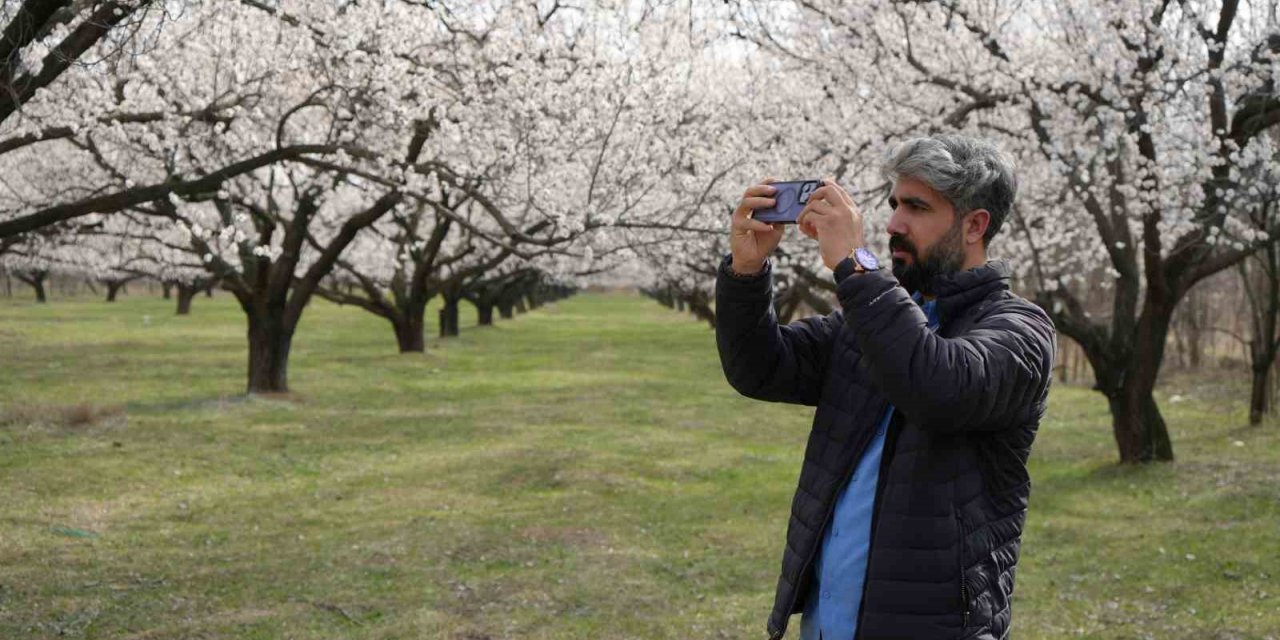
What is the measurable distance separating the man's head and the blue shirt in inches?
6.5

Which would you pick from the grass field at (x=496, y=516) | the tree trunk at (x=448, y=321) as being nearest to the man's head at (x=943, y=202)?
the grass field at (x=496, y=516)

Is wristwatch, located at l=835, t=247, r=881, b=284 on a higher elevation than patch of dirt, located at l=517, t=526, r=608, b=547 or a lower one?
higher

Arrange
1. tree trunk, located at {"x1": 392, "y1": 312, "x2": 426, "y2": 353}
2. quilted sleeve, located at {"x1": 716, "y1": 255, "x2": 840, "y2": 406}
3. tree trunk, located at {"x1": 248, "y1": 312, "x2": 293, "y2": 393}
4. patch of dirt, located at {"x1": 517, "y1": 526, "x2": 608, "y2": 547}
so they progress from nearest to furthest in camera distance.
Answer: quilted sleeve, located at {"x1": 716, "y1": 255, "x2": 840, "y2": 406} < patch of dirt, located at {"x1": 517, "y1": 526, "x2": 608, "y2": 547} < tree trunk, located at {"x1": 248, "y1": 312, "x2": 293, "y2": 393} < tree trunk, located at {"x1": 392, "y1": 312, "x2": 426, "y2": 353}

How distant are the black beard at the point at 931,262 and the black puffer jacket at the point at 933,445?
0.11 ft

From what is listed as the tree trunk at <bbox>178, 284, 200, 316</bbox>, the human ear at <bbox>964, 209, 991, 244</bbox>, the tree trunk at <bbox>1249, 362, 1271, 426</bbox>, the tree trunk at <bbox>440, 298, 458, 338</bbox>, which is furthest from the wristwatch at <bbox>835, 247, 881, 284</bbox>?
the tree trunk at <bbox>178, 284, 200, 316</bbox>

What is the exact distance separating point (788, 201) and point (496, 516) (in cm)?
931

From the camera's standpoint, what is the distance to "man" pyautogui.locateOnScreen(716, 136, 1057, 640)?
8.18 ft

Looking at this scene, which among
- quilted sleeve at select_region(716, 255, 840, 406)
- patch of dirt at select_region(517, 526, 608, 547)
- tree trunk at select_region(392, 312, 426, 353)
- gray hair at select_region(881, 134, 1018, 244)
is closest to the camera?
gray hair at select_region(881, 134, 1018, 244)

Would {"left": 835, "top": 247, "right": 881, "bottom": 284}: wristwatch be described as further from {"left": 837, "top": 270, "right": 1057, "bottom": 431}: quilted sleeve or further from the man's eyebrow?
the man's eyebrow

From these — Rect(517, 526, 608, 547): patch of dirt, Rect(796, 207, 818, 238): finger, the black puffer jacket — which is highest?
Rect(796, 207, 818, 238): finger

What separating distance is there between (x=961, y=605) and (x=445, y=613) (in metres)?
5.96

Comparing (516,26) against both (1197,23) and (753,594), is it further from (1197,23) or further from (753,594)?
(753,594)

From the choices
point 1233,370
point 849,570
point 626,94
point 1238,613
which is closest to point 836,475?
point 849,570

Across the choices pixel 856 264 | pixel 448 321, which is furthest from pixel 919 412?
pixel 448 321
